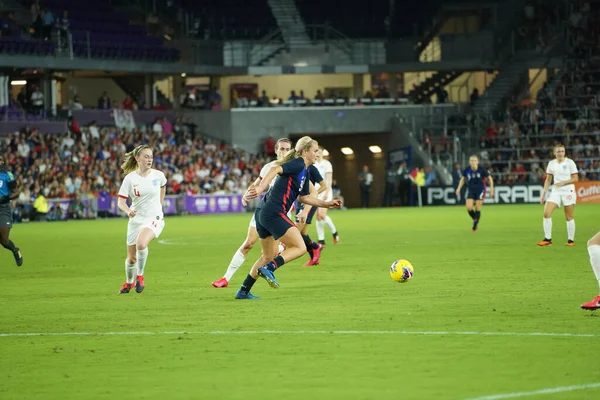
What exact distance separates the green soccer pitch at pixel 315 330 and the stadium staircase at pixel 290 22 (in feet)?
134

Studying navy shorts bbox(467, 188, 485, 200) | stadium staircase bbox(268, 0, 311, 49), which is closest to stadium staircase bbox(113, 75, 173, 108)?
stadium staircase bbox(268, 0, 311, 49)

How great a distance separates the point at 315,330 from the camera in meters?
12.0

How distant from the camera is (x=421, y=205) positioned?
52438 mm

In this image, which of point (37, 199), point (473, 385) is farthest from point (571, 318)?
point (37, 199)

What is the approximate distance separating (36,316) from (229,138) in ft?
149

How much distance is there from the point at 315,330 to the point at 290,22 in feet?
175

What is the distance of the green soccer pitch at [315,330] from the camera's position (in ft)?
29.5

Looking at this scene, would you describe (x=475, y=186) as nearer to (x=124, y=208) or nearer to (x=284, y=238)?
(x=124, y=208)

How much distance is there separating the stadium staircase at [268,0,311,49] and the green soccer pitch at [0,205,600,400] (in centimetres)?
4080

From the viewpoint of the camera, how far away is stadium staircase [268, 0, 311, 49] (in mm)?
63281

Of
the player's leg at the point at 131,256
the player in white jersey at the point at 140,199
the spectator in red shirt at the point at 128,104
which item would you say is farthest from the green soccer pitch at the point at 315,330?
the spectator in red shirt at the point at 128,104

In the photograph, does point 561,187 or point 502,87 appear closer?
point 561,187

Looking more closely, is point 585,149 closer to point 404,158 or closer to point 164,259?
point 404,158

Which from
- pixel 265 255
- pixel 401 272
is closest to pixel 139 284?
pixel 265 255
